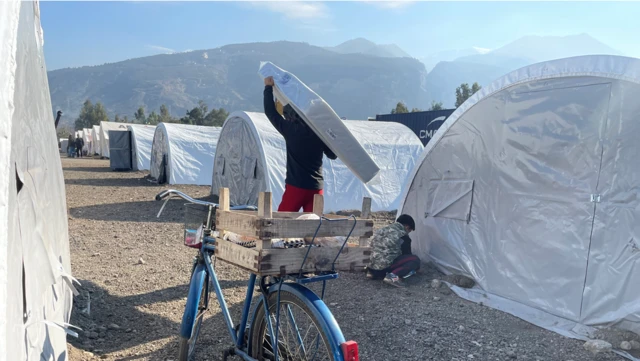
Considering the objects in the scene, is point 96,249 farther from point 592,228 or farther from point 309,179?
point 592,228

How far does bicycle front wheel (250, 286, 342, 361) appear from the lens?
2.54 metres

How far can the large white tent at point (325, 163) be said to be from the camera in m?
11.2

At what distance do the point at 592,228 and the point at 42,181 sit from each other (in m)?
4.98

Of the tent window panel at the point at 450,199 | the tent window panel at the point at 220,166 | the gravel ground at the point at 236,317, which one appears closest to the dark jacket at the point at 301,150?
the gravel ground at the point at 236,317

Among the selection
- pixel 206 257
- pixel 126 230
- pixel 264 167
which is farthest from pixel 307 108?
pixel 264 167

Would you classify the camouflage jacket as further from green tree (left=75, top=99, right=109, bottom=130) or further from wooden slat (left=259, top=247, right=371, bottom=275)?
green tree (left=75, top=99, right=109, bottom=130)

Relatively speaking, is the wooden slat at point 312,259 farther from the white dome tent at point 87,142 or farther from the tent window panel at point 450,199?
the white dome tent at point 87,142

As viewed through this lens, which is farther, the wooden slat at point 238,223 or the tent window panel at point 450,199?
the tent window panel at point 450,199

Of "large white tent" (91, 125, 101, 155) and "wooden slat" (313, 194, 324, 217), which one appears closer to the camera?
"wooden slat" (313, 194, 324, 217)

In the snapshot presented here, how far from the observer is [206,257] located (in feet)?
11.2

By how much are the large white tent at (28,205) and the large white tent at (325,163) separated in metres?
7.22

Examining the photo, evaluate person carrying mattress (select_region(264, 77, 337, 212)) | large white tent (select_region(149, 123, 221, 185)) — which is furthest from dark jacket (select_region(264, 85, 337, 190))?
large white tent (select_region(149, 123, 221, 185))

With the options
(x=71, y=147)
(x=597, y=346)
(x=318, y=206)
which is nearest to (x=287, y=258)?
(x=318, y=206)

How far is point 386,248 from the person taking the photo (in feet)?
20.4
